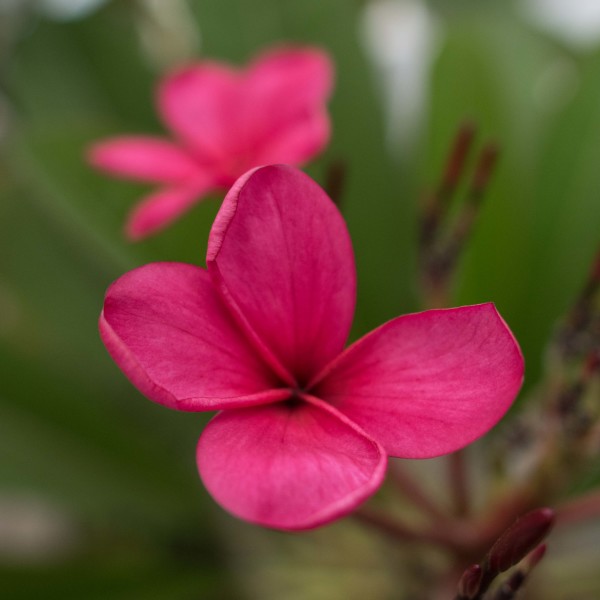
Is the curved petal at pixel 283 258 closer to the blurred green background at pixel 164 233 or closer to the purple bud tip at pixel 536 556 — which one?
the purple bud tip at pixel 536 556

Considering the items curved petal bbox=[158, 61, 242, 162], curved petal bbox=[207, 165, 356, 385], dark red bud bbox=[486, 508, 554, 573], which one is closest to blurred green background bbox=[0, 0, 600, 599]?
curved petal bbox=[158, 61, 242, 162]

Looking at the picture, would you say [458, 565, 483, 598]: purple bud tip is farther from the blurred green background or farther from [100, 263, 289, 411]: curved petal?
the blurred green background

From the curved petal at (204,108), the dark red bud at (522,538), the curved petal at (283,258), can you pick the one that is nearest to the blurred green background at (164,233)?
the curved petal at (204,108)

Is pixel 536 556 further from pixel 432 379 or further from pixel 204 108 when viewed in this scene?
pixel 204 108

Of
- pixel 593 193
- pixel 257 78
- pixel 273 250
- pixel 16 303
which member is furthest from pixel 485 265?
pixel 16 303

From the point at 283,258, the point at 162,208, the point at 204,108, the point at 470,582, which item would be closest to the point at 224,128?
the point at 204,108

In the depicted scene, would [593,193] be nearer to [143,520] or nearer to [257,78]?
[257,78]

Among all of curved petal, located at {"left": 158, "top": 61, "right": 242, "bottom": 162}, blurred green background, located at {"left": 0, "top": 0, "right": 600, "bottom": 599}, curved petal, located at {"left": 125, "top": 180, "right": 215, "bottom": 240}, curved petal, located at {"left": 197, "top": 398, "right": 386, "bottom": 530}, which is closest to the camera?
curved petal, located at {"left": 197, "top": 398, "right": 386, "bottom": 530}
